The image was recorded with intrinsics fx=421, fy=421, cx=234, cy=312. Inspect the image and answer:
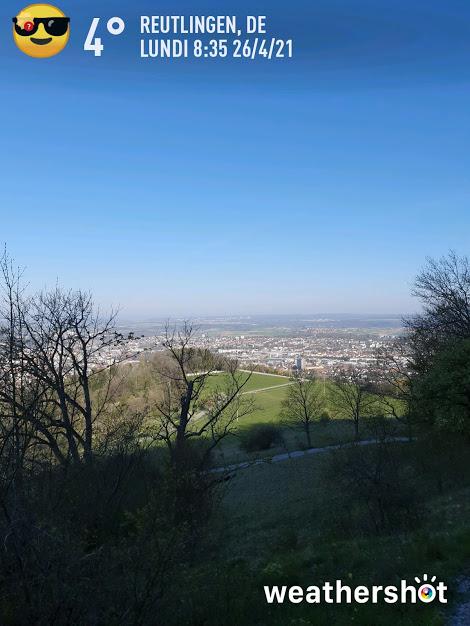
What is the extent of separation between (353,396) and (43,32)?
31.5 metres

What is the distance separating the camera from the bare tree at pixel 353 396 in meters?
33.5

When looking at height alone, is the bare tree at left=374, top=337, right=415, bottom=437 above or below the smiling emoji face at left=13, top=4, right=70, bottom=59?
below

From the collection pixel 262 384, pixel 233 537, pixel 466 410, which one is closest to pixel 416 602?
pixel 233 537

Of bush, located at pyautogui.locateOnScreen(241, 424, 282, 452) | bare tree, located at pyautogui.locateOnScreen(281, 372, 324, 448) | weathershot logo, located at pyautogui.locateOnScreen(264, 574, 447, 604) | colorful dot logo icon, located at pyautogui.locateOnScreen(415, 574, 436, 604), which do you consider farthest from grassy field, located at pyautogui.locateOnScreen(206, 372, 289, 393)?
colorful dot logo icon, located at pyautogui.locateOnScreen(415, 574, 436, 604)

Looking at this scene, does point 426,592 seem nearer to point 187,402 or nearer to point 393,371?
point 187,402

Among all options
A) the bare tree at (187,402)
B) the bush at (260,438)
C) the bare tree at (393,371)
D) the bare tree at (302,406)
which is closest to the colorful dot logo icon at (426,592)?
the bare tree at (187,402)

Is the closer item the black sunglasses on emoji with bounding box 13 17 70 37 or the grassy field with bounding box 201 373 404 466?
the black sunglasses on emoji with bounding box 13 17 70 37

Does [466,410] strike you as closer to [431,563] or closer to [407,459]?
[407,459]

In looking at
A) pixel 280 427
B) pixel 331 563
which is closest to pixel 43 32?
pixel 331 563

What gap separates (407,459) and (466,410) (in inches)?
169

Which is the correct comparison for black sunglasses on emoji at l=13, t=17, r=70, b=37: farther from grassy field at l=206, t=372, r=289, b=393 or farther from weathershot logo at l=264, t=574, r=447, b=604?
grassy field at l=206, t=372, r=289, b=393

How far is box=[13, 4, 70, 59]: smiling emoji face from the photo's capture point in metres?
10.4

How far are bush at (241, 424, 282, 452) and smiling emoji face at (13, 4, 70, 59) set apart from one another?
95.1ft

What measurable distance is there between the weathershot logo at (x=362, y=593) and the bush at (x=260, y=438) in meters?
28.5
